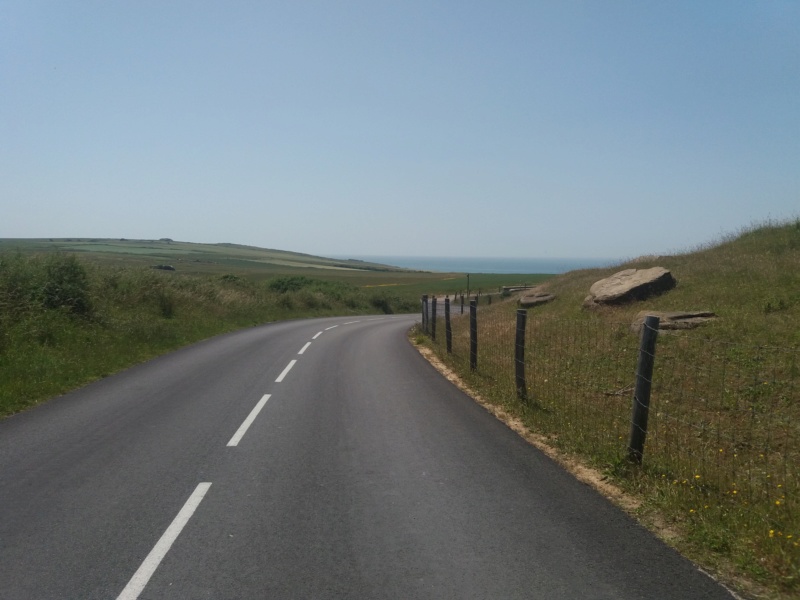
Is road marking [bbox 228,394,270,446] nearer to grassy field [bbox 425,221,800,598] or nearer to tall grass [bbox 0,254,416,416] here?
tall grass [bbox 0,254,416,416]

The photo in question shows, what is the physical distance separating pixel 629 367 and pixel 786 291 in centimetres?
484

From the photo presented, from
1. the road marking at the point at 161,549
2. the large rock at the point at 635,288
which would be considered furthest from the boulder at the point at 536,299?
the road marking at the point at 161,549

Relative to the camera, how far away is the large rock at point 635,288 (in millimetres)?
18203

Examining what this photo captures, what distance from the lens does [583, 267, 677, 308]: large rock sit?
59.7ft

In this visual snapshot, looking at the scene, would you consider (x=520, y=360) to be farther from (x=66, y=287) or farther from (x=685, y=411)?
(x=66, y=287)

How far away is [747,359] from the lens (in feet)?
37.6

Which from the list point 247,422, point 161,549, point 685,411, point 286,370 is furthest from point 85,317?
point 685,411

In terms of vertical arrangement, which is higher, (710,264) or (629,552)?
(710,264)

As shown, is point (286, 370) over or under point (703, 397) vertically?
under

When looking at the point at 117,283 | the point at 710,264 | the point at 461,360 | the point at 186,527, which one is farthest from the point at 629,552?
the point at 117,283

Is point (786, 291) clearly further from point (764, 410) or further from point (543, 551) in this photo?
point (543, 551)

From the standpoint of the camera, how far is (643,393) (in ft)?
22.5

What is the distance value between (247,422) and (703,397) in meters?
7.64

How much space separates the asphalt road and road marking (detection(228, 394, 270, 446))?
5 centimetres
